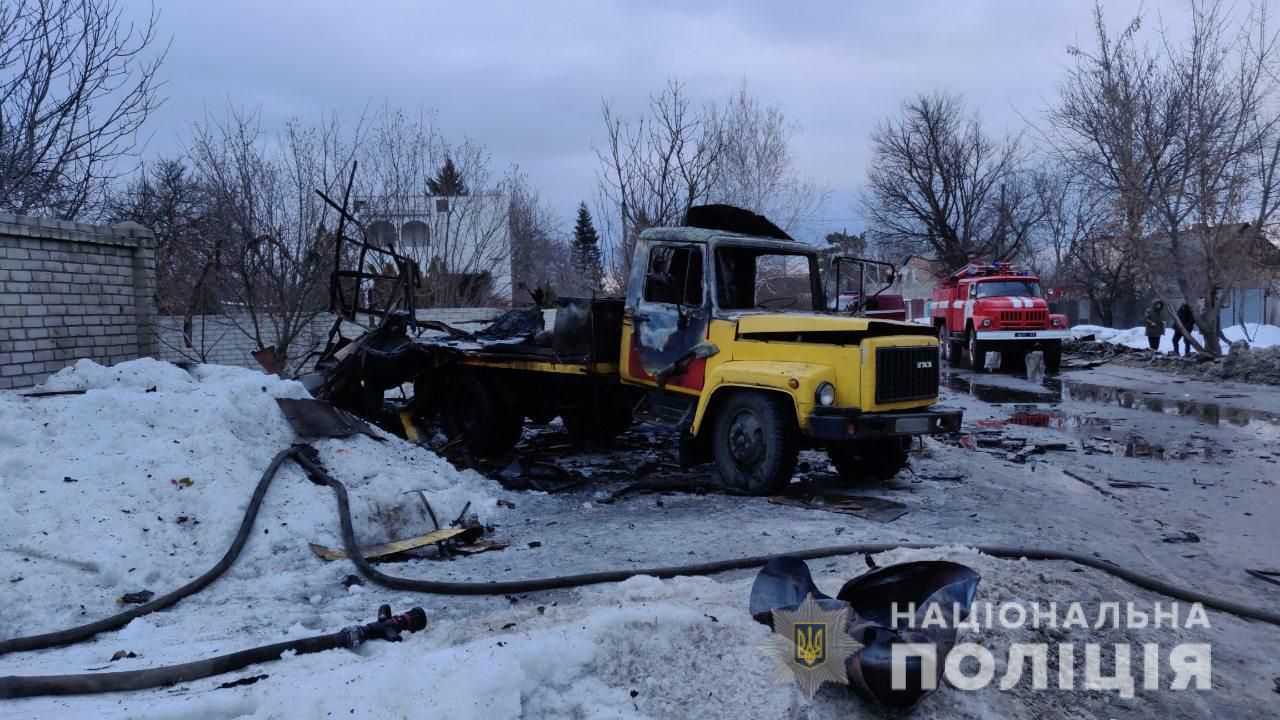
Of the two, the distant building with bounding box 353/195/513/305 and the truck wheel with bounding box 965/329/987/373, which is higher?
the distant building with bounding box 353/195/513/305

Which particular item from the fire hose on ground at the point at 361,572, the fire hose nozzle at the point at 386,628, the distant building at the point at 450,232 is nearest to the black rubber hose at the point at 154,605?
the fire hose on ground at the point at 361,572

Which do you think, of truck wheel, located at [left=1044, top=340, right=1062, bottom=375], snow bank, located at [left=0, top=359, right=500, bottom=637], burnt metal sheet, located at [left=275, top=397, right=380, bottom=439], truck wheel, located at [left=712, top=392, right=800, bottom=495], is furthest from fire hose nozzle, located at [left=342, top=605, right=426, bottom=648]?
truck wheel, located at [left=1044, top=340, right=1062, bottom=375]

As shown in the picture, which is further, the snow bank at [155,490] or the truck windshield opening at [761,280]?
the truck windshield opening at [761,280]

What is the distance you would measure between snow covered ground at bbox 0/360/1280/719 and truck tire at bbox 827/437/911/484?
0.29 m

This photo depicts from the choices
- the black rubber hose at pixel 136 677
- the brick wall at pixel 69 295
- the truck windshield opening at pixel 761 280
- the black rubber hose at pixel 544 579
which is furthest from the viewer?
the truck windshield opening at pixel 761 280

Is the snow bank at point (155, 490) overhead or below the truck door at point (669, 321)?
below

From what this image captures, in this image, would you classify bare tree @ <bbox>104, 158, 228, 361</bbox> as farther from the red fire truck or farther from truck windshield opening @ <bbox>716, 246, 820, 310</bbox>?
the red fire truck

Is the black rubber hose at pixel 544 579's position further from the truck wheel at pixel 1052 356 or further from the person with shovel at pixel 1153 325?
the person with shovel at pixel 1153 325

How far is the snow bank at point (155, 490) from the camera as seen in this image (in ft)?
13.4

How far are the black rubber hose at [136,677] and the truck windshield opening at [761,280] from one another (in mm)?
4923

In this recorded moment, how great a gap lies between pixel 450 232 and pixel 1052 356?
620 inches

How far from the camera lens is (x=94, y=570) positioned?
412 centimetres

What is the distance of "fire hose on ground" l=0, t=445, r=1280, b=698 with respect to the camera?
2.88m

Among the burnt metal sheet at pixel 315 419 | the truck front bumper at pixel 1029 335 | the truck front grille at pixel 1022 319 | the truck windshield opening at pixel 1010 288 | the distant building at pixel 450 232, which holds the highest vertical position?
the distant building at pixel 450 232
